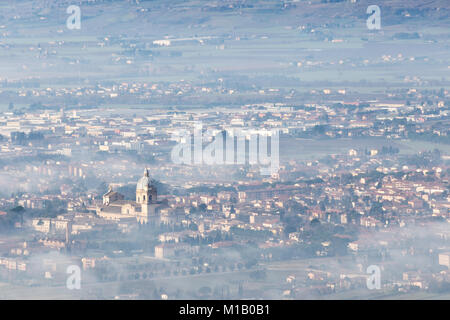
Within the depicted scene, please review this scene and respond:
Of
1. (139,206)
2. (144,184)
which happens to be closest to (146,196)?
(139,206)

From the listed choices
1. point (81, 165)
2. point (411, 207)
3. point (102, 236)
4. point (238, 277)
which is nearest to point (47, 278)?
point (238, 277)

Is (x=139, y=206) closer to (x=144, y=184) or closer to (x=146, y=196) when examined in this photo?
(x=146, y=196)

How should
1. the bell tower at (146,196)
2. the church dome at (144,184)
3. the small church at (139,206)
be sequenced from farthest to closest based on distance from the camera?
the church dome at (144,184), the bell tower at (146,196), the small church at (139,206)

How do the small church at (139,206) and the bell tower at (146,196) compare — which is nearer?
the small church at (139,206)

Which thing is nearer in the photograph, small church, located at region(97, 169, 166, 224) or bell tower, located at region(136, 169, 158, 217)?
small church, located at region(97, 169, 166, 224)

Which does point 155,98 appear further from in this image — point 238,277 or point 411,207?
point 238,277

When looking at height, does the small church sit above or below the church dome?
below

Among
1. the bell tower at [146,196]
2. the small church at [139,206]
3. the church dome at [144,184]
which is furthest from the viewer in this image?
the church dome at [144,184]

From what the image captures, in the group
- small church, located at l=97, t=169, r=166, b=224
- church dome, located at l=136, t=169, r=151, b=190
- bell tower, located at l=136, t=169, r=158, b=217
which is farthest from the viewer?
church dome, located at l=136, t=169, r=151, b=190

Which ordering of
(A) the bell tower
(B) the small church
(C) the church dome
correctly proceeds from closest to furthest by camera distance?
(B) the small church → (A) the bell tower → (C) the church dome
